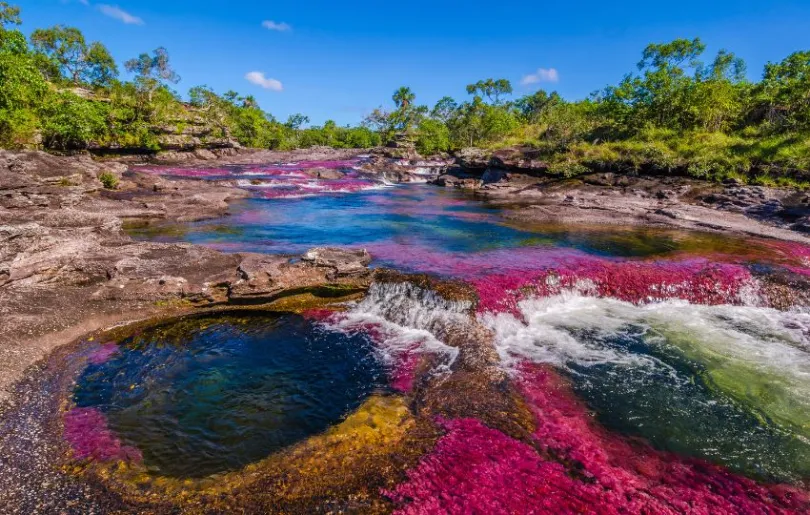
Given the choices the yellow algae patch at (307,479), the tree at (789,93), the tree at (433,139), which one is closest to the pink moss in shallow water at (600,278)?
the yellow algae patch at (307,479)

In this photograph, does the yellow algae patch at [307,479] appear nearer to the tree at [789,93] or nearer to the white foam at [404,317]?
the white foam at [404,317]

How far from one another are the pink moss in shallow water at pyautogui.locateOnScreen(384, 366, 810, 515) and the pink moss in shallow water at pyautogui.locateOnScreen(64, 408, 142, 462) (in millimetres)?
5214

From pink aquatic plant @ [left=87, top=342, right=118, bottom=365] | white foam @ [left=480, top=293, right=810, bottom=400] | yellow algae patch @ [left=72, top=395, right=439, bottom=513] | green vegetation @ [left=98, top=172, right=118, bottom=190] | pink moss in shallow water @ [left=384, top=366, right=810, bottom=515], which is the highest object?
green vegetation @ [left=98, top=172, right=118, bottom=190]

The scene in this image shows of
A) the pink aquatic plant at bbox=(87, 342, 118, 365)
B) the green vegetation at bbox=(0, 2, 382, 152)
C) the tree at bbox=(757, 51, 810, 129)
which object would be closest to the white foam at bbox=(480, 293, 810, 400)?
the pink aquatic plant at bbox=(87, 342, 118, 365)

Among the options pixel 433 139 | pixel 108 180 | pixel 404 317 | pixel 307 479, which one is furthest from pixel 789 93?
pixel 433 139

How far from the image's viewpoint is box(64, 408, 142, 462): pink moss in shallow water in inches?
289

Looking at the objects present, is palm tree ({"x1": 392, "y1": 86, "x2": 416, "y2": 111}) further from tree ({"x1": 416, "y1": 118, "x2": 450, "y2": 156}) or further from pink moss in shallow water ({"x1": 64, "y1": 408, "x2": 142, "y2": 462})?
pink moss in shallow water ({"x1": 64, "y1": 408, "x2": 142, "y2": 462})

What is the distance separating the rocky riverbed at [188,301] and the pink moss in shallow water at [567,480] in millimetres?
142

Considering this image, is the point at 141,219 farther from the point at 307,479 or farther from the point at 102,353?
the point at 307,479

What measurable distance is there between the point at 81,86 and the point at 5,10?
65.0ft

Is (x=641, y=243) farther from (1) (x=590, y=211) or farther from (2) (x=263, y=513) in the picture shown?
(2) (x=263, y=513)

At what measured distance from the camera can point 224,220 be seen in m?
28.6

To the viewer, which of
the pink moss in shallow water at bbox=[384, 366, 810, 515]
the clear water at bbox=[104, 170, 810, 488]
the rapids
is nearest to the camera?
the pink moss in shallow water at bbox=[384, 366, 810, 515]

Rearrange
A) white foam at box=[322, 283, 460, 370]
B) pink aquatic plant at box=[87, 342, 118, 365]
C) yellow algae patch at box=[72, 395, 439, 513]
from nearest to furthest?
yellow algae patch at box=[72, 395, 439, 513], pink aquatic plant at box=[87, 342, 118, 365], white foam at box=[322, 283, 460, 370]
